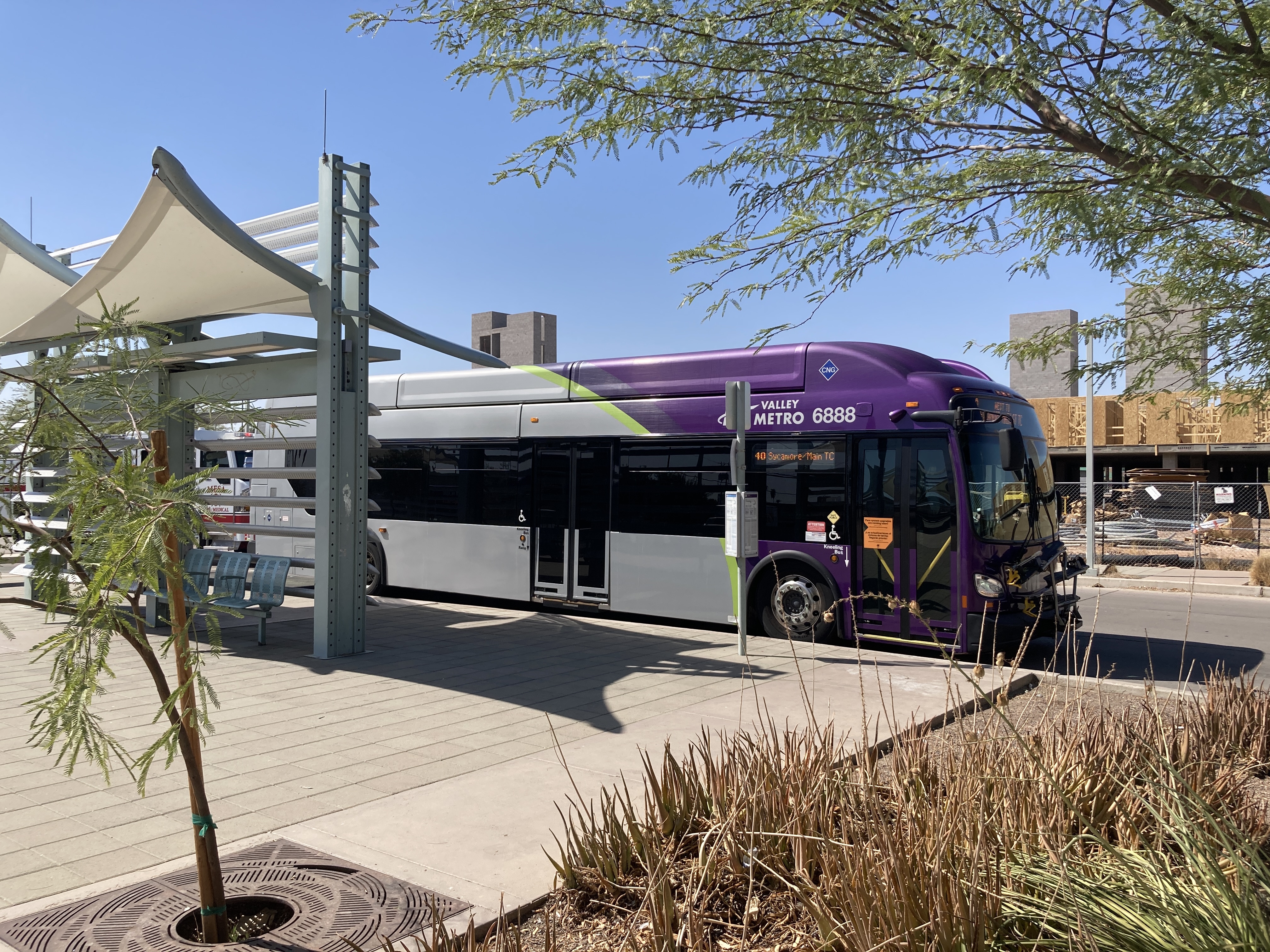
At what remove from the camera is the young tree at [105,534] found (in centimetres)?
292

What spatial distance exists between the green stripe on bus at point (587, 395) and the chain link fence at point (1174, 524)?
471 inches

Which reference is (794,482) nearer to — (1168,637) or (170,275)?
(1168,637)

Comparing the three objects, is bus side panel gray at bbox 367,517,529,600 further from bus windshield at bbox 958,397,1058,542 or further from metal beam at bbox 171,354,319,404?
bus windshield at bbox 958,397,1058,542

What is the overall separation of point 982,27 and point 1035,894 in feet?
12.0

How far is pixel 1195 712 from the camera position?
17.4ft

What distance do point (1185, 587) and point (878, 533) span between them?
10.8 meters

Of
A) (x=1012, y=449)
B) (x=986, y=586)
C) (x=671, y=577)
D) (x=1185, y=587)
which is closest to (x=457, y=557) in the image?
(x=671, y=577)

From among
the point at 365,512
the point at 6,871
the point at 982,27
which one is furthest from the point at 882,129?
the point at 365,512

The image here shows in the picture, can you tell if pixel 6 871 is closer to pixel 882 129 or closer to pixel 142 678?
pixel 142 678

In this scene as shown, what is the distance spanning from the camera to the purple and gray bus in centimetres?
996

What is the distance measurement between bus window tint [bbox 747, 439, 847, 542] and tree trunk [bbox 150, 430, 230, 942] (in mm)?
8197

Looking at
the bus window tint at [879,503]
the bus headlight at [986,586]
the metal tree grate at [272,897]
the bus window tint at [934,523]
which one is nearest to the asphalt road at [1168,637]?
the bus headlight at [986,586]

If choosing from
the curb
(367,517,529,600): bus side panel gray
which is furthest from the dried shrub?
the curb

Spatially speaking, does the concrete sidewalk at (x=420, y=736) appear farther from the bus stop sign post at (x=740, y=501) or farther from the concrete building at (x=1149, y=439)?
the concrete building at (x=1149, y=439)
